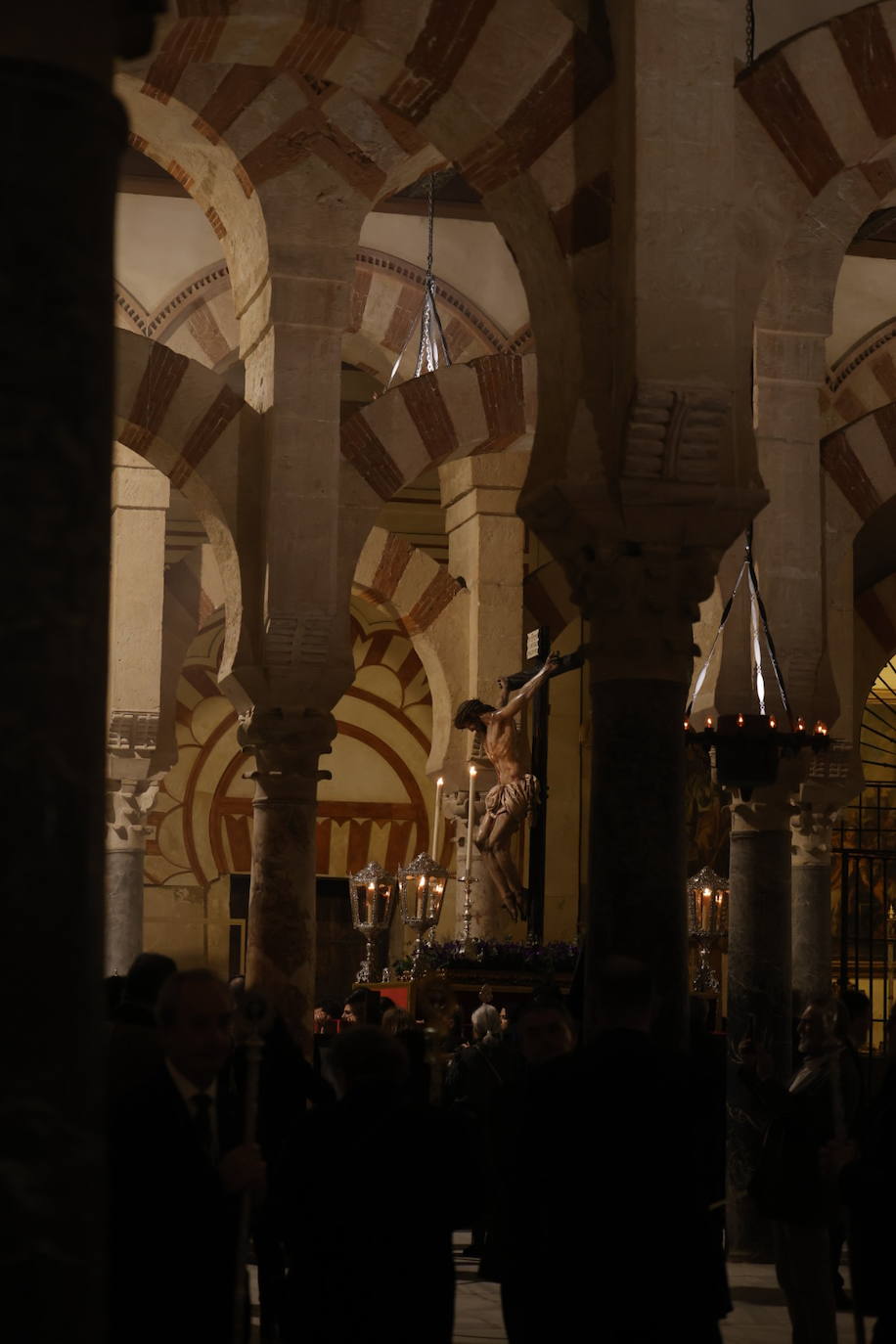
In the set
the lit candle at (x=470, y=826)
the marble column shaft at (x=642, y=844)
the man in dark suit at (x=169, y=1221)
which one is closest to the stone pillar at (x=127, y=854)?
the lit candle at (x=470, y=826)

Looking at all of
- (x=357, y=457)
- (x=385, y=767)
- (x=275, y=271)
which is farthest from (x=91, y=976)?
(x=385, y=767)

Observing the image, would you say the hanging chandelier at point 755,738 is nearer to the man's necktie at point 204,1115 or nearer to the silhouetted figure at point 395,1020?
the silhouetted figure at point 395,1020

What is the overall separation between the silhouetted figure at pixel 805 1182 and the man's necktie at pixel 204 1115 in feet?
7.52

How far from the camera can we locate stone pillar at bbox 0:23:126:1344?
185 cm

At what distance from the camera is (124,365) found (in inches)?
337

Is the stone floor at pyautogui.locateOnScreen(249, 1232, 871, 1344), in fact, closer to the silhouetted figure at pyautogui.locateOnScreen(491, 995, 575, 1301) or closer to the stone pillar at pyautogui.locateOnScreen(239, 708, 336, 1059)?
the silhouetted figure at pyautogui.locateOnScreen(491, 995, 575, 1301)

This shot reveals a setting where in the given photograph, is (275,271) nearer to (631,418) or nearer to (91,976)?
(631,418)

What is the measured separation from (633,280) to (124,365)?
3588 millimetres

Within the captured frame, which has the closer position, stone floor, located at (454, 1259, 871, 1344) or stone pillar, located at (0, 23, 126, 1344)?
stone pillar, located at (0, 23, 126, 1344)

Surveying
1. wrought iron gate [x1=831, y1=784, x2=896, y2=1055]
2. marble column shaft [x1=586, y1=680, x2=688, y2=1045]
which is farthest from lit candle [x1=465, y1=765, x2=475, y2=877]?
wrought iron gate [x1=831, y1=784, x2=896, y2=1055]

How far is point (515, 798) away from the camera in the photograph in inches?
441

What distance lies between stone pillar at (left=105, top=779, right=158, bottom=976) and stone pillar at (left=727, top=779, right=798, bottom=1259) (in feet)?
15.1

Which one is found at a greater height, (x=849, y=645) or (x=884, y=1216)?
(x=849, y=645)

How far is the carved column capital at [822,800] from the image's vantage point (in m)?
10.5
